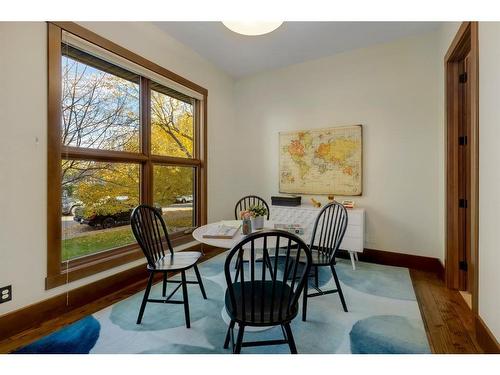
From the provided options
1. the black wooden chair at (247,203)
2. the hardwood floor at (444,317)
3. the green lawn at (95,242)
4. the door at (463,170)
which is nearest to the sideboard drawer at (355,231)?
the hardwood floor at (444,317)

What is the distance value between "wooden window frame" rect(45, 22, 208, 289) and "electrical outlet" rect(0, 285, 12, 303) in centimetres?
22

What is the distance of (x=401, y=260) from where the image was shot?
3.13 m

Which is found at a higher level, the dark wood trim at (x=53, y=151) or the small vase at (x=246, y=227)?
the dark wood trim at (x=53, y=151)

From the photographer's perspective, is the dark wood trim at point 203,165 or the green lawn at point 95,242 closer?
the green lawn at point 95,242

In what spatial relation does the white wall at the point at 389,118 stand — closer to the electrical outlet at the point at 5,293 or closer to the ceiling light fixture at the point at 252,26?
the ceiling light fixture at the point at 252,26

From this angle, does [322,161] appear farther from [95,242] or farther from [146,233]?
[95,242]

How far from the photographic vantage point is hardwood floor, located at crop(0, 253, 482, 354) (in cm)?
165

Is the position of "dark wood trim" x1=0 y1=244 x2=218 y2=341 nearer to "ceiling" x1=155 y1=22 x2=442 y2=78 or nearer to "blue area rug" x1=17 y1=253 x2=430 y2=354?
"blue area rug" x1=17 y1=253 x2=430 y2=354

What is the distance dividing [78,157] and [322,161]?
2879 mm

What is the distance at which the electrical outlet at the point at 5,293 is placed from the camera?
1735 millimetres

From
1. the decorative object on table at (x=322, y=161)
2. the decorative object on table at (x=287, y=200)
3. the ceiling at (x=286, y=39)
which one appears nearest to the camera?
the ceiling at (x=286, y=39)

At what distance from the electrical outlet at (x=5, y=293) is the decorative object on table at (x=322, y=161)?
10.3ft

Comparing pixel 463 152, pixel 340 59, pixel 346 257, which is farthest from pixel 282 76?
pixel 346 257
